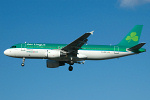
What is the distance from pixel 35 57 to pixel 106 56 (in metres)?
13.3

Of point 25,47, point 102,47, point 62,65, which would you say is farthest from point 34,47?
point 102,47

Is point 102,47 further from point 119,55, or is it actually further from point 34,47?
point 34,47

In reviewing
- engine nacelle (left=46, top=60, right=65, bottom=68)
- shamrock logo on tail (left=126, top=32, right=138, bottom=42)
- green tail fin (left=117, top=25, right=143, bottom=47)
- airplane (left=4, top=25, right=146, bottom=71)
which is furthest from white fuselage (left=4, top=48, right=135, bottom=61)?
shamrock logo on tail (left=126, top=32, right=138, bottom=42)

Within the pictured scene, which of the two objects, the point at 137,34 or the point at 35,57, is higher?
the point at 137,34

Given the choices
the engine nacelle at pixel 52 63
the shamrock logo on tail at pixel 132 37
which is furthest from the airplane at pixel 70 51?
the shamrock logo on tail at pixel 132 37

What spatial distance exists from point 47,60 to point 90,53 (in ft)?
28.1

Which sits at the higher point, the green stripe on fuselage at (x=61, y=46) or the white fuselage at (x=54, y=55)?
the green stripe on fuselage at (x=61, y=46)

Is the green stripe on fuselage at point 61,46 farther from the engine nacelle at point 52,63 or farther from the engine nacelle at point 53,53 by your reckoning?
the engine nacelle at point 52,63

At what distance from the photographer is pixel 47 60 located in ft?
217

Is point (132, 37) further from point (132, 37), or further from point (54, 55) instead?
point (54, 55)

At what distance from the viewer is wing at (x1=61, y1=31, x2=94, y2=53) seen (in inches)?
2322

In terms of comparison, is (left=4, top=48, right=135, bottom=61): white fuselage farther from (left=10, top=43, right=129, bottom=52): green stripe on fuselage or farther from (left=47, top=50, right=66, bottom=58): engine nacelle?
(left=10, top=43, right=129, bottom=52): green stripe on fuselage

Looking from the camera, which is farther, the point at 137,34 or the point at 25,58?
the point at 137,34

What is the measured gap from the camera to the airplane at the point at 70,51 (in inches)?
2409
